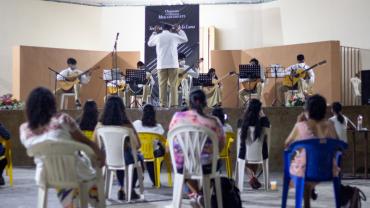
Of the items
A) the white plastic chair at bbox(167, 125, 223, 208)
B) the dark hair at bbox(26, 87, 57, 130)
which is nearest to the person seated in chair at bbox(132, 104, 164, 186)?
the white plastic chair at bbox(167, 125, 223, 208)

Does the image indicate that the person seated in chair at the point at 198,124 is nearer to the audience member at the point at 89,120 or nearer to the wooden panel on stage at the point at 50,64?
the audience member at the point at 89,120

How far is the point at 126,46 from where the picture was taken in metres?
17.6

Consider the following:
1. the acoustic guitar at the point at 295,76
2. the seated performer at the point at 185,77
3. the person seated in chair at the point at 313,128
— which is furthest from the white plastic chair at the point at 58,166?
the acoustic guitar at the point at 295,76

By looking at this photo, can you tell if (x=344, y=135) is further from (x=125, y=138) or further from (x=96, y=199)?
(x=96, y=199)

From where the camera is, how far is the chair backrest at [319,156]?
194 inches

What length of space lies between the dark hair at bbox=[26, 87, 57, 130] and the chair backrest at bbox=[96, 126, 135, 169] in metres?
2.05

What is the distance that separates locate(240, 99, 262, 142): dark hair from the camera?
7617mm

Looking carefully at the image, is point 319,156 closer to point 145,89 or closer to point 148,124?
point 148,124

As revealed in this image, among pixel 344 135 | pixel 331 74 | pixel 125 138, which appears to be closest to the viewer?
pixel 125 138

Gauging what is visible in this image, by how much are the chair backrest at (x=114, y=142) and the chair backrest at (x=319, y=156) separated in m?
2.29

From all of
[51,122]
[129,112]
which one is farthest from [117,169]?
[129,112]

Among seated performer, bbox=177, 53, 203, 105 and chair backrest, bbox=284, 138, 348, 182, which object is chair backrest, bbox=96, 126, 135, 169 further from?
seated performer, bbox=177, 53, 203, 105

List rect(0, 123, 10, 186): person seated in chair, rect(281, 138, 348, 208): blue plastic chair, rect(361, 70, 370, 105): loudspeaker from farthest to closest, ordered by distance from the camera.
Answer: rect(361, 70, 370, 105): loudspeaker < rect(0, 123, 10, 186): person seated in chair < rect(281, 138, 348, 208): blue plastic chair

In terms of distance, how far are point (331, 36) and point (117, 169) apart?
1005 centimetres
